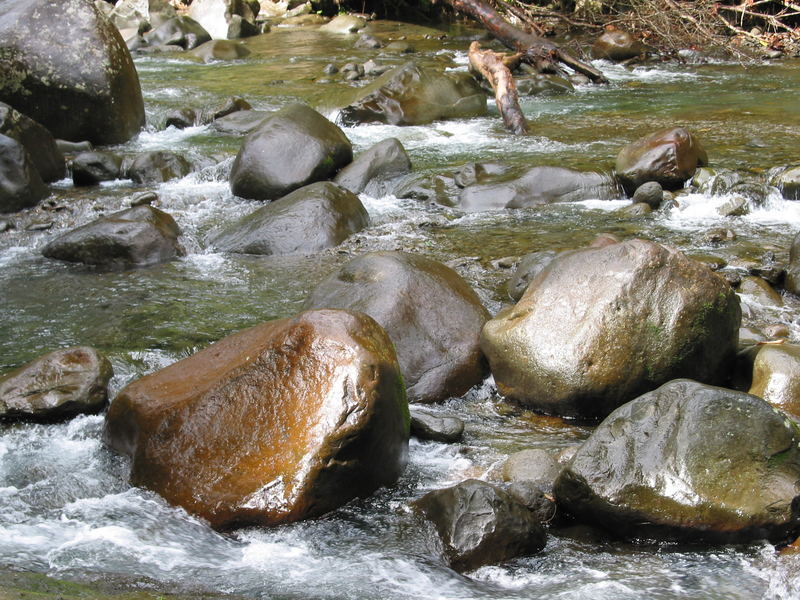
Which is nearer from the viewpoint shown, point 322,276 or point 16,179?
point 322,276

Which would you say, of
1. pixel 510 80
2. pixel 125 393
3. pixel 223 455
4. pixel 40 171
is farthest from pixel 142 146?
pixel 223 455

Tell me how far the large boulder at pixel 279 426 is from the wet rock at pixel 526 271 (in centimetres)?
215

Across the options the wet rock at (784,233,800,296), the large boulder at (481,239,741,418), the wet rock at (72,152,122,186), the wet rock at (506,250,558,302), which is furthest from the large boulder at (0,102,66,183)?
the wet rock at (784,233,800,296)

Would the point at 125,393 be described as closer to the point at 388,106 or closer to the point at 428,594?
the point at 428,594

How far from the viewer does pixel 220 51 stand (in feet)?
59.0

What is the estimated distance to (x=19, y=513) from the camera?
3.78m

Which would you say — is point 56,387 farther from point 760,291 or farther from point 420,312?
point 760,291

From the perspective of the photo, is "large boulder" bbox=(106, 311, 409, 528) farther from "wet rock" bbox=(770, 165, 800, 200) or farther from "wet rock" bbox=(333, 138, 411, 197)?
"wet rock" bbox=(770, 165, 800, 200)

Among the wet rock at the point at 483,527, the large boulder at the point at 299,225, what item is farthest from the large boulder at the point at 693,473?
the large boulder at the point at 299,225

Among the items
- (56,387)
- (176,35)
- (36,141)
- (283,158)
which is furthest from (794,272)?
(176,35)

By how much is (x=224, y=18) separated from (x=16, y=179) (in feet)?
45.8

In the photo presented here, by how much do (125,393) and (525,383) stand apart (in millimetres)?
2177

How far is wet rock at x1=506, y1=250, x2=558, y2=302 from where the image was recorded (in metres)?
6.20

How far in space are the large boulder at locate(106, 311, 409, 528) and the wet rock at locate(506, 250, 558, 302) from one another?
7.06 ft
